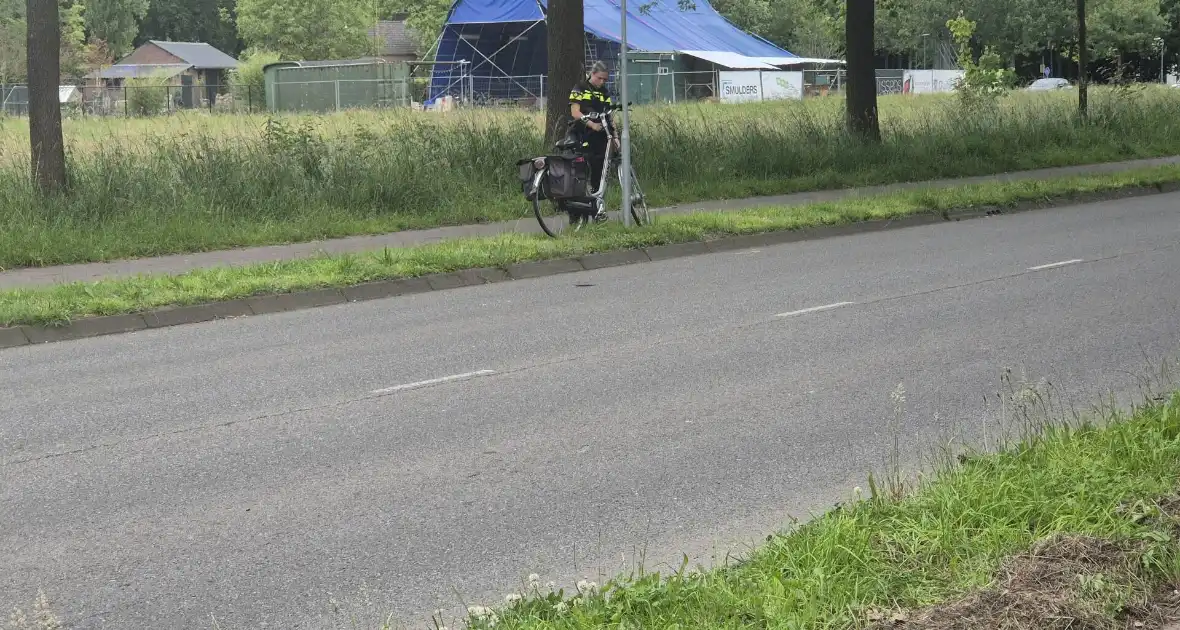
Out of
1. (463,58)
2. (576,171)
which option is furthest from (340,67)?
(576,171)

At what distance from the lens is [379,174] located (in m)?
17.5

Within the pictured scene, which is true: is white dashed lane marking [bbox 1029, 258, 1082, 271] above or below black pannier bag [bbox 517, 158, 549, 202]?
below

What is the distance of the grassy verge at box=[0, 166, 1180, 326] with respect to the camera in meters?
11.0

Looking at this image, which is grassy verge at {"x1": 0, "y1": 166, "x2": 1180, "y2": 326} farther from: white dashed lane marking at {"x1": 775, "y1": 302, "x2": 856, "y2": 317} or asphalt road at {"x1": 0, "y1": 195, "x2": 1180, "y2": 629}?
white dashed lane marking at {"x1": 775, "y1": 302, "x2": 856, "y2": 317}

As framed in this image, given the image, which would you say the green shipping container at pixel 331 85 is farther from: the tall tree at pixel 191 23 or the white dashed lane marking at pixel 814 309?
the tall tree at pixel 191 23

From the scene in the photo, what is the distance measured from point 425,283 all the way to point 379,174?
529 centimetres

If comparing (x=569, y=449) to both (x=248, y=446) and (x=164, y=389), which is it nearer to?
(x=248, y=446)

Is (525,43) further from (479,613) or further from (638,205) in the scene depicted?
(479,613)

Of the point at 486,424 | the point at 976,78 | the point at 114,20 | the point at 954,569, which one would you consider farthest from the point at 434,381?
the point at 114,20

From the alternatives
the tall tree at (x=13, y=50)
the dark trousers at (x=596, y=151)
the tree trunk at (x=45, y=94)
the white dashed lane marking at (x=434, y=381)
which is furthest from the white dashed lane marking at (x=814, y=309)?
the tall tree at (x=13, y=50)

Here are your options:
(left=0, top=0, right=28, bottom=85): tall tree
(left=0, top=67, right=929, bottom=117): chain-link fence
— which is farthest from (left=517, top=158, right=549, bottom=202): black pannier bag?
(left=0, top=0, right=28, bottom=85): tall tree

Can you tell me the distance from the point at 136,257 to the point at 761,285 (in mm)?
6691

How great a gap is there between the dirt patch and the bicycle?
10.6 metres

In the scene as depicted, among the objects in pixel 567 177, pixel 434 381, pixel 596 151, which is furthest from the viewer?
pixel 596 151
